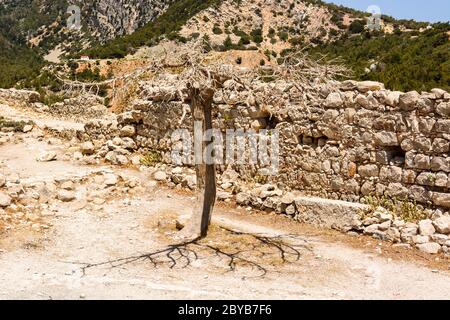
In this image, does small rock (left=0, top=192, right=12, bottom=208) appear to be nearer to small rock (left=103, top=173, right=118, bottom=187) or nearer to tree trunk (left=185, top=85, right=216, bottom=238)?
small rock (left=103, top=173, right=118, bottom=187)

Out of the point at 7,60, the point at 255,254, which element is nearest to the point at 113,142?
the point at 255,254

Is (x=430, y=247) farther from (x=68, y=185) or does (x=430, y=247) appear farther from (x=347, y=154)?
(x=68, y=185)

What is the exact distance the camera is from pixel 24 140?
14953 mm

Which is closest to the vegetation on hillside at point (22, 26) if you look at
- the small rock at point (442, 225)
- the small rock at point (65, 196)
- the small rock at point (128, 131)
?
the small rock at point (128, 131)

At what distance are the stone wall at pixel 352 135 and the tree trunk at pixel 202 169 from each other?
0.35 m

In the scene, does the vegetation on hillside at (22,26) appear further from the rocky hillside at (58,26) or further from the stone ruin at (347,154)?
the stone ruin at (347,154)

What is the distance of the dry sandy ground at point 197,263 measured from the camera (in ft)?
19.5

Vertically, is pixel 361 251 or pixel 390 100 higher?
pixel 390 100

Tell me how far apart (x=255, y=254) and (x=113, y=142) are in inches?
251

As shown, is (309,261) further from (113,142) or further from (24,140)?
(24,140)

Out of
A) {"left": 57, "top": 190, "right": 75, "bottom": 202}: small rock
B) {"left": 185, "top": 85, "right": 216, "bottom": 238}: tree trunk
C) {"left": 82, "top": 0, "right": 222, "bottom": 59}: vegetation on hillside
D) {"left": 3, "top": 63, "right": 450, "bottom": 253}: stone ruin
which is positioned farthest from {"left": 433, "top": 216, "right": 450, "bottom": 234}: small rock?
{"left": 82, "top": 0, "right": 222, "bottom": 59}: vegetation on hillside

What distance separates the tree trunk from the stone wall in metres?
0.35

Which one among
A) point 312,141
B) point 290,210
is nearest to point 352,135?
point 312,141

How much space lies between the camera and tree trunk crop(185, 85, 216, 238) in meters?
8.07
